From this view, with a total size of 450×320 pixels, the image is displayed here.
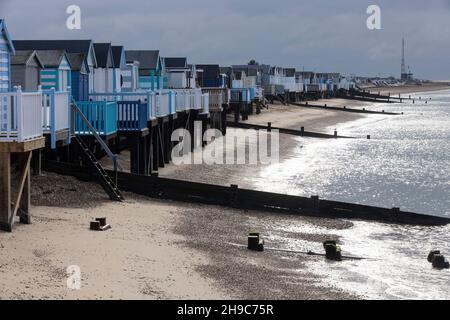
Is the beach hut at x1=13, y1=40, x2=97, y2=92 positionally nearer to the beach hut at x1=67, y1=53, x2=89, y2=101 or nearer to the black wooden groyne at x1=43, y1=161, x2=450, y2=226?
the beach hut at x1=67, y1=53, x2=89, y2=101

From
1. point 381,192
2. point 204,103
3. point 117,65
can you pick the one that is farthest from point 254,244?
point 204,103

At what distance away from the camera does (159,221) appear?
17.7 m

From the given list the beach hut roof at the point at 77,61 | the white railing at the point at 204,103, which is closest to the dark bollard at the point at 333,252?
the beach hut roof at the point at 77,61

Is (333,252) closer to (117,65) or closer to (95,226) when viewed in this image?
(95,226)

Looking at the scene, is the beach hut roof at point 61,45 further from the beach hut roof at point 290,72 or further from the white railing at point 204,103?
the beach hut roof at point 290,72

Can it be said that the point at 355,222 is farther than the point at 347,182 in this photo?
No

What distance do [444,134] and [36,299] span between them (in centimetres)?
7219

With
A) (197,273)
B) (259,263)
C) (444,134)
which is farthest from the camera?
(444,134)

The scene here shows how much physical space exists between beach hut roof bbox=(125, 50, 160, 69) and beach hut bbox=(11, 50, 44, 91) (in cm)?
2067

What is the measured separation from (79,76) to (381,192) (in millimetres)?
14357

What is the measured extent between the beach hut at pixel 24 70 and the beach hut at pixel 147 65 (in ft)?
66.4
